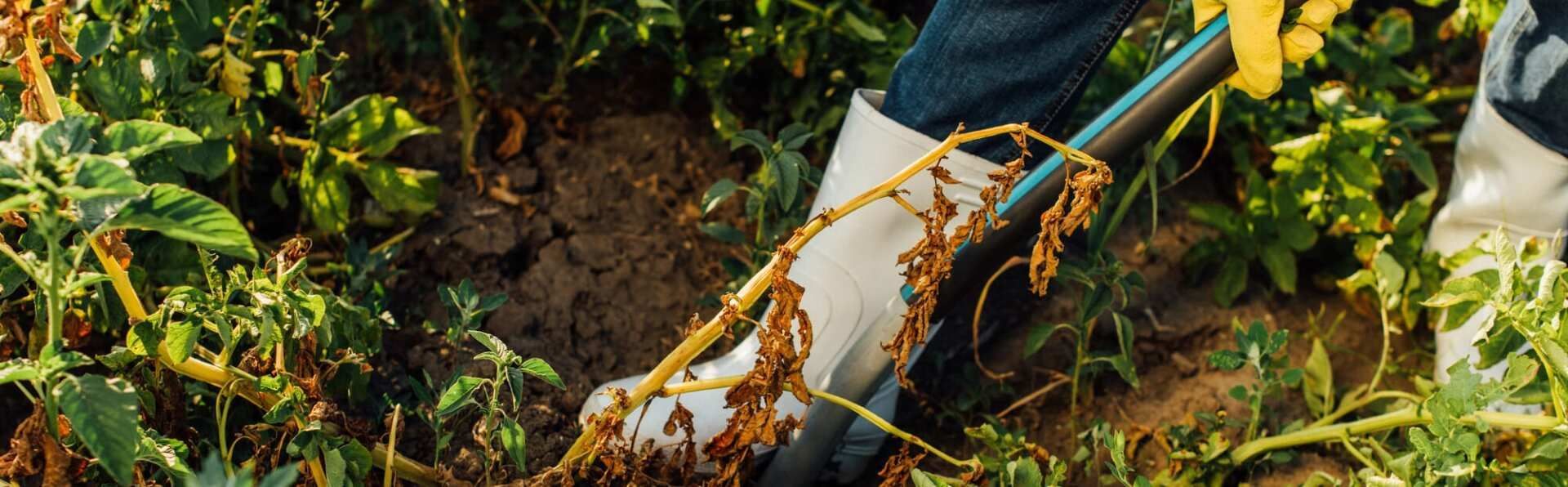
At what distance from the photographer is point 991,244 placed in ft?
4.53

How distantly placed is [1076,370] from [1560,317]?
0.53 meters

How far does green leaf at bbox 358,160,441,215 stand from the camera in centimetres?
167

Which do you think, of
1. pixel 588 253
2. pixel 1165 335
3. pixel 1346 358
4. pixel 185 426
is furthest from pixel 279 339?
pixel 1346 358

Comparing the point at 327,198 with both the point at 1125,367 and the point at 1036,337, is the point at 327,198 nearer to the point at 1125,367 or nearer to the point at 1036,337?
the point at 1036,337

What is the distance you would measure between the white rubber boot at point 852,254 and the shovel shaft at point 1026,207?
0.04 metres

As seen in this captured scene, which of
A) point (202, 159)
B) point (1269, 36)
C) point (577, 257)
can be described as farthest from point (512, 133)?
point (1269, 36)

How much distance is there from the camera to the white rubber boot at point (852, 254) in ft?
4.64

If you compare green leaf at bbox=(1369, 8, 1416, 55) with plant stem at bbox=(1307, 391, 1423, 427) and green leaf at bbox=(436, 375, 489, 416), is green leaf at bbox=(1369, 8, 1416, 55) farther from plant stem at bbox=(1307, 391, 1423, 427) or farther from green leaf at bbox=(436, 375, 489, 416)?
green leaf at bbox=(436, 375, 489, 416)

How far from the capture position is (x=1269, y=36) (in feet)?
4.07

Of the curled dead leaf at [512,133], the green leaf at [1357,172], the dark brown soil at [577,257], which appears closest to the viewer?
the dark brown soil at [577,257]

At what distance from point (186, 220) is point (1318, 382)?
1422 mm

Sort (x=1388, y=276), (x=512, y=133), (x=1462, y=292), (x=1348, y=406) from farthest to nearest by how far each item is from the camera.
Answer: (x=512, y=133), (x=1388, y=276), (x=1348, y=406), (x=1462, y=292)

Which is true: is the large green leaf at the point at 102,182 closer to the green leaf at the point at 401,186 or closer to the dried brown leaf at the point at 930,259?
the dried brown leaf at the point at 930,259

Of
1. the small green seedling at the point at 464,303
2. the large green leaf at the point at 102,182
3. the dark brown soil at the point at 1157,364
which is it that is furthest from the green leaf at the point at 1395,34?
the large green leaf at the point at 102,182
